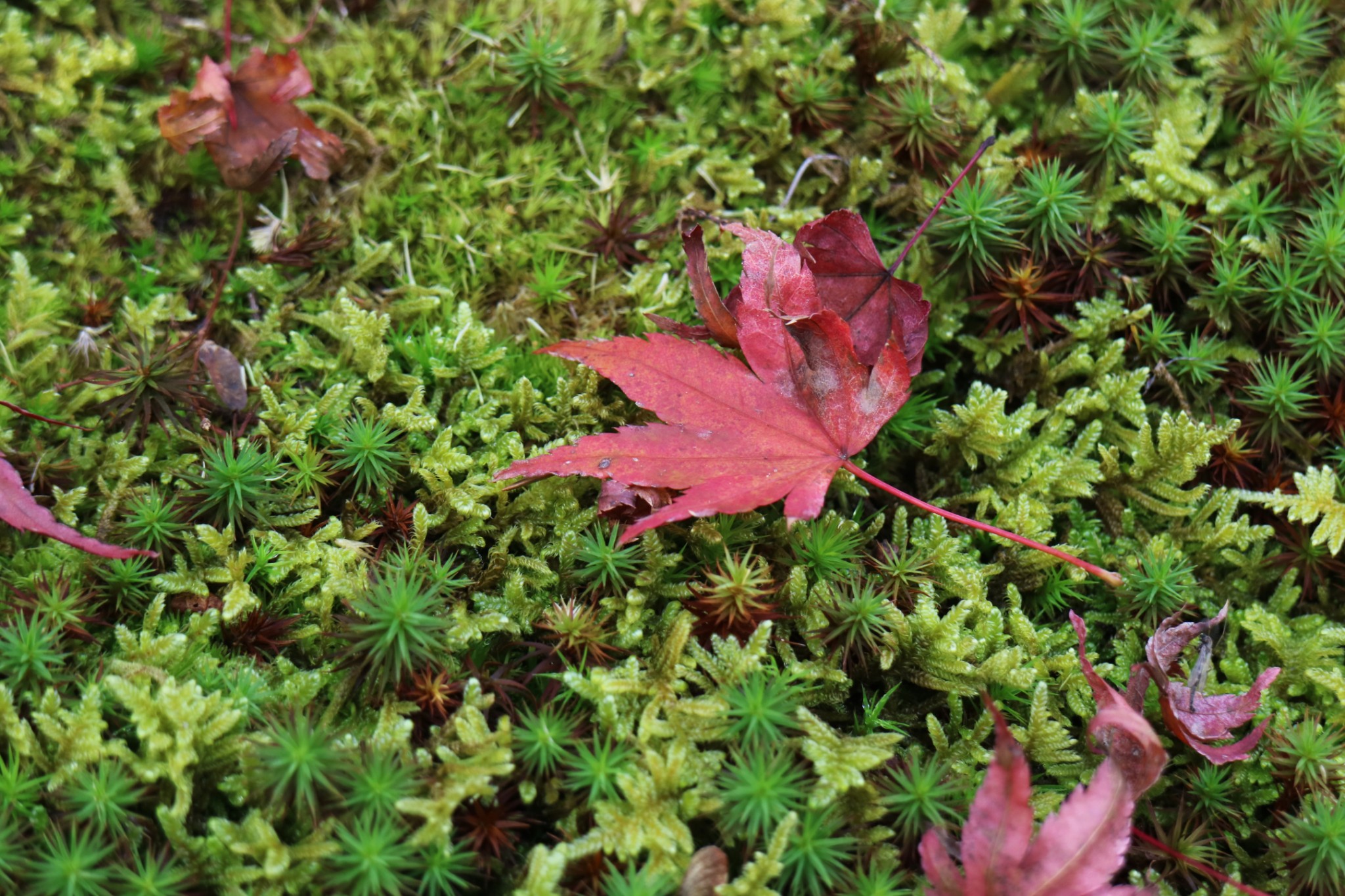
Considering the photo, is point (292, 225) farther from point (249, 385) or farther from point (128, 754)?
point (128, 754)

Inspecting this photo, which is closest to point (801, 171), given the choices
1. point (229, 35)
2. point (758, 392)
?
point (758, 392)

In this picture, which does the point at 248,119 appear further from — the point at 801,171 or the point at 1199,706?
the point at 1199,706

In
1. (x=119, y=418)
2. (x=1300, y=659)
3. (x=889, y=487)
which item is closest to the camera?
(x=889, y=487)

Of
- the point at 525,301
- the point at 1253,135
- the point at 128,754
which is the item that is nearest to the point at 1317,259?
the point at 1253,135

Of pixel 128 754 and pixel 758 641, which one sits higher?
pixel 758 641

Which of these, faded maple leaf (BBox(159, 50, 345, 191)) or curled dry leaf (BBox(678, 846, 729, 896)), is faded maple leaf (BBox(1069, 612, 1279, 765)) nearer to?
curled dry leaf (BBox(678, 846, 729, 896))

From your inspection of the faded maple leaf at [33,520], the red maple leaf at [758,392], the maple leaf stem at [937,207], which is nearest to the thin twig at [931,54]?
the maple leaf stem at [937,207]

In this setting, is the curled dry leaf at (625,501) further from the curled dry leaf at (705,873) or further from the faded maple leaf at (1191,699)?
the faded maple leaf at (1191,699)
